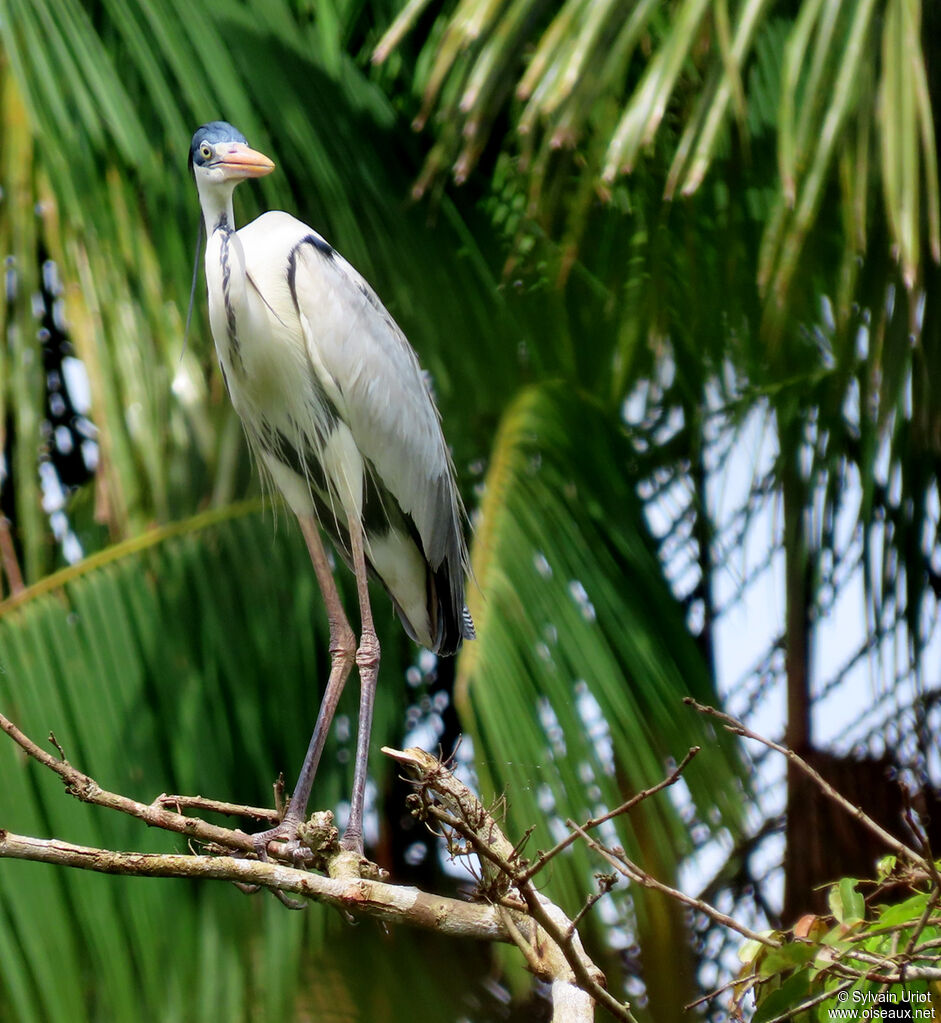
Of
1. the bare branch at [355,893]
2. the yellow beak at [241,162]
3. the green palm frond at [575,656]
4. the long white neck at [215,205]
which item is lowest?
the green palm frond at [575,656]

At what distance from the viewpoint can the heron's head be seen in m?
2.73

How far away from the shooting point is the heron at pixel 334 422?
2.81 m

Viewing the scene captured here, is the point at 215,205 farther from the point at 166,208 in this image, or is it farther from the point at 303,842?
the point at 303,842

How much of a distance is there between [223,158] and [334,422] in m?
0.60

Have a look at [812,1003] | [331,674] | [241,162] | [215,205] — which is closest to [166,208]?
[215,205]

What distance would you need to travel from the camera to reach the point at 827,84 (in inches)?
118

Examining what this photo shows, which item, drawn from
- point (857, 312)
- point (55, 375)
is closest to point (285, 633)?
point (55, 375)

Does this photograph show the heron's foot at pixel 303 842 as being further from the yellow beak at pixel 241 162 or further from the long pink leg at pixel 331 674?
the yellow beak at pixel 241 162

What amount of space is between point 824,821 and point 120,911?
181cm

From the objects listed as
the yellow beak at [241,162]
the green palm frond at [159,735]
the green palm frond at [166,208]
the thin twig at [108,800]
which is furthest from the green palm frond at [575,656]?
the yellow beak at [241,162]

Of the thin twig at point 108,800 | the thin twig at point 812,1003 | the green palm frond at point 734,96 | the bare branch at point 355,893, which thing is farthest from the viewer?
the green palm frond at point 734,96

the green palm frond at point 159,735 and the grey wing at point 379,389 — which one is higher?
the grey wing at point 379,389

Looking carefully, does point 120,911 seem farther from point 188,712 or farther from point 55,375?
point 55,375

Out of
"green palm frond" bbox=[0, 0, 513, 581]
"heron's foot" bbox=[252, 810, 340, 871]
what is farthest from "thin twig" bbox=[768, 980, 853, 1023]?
"green palm frond" bbox=[0, 0, 513, 581]
